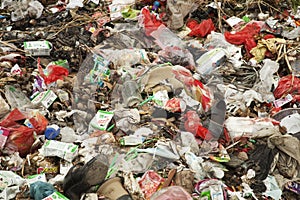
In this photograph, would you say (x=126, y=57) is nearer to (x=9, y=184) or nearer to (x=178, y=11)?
(x=178, y=11)

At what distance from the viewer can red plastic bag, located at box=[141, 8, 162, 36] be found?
4.82m

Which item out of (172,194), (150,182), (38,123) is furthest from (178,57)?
(172,194)

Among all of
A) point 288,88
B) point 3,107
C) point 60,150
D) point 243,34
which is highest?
point 3,107

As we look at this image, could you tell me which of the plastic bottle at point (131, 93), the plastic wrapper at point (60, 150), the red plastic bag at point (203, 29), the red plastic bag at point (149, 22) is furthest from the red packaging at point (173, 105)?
the red plastic bag at point (203, 29)

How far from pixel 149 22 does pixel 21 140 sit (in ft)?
6.54

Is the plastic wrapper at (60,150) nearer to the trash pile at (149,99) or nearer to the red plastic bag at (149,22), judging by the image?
the trash pile at (149,99)

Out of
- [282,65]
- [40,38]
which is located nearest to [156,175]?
[282,65]

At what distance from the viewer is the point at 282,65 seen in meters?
4.46

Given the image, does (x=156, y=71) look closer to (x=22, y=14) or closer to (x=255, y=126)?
(x=255, y=126)

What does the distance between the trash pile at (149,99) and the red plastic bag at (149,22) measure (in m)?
0.01

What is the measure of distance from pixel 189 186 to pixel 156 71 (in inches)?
48.0

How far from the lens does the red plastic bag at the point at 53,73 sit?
415 cm

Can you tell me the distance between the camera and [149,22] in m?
4.89

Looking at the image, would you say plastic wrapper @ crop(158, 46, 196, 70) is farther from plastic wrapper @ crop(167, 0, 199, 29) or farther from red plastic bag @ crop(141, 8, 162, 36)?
plastic wrapper @ crop(167, 0, 199, 29)
